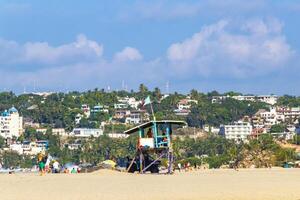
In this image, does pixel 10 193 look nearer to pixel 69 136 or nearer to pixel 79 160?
pixel 79 160

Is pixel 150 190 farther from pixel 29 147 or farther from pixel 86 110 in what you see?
pixel 86 110

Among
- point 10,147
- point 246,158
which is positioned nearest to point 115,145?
Answer: point 10,147

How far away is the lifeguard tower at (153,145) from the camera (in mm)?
37250

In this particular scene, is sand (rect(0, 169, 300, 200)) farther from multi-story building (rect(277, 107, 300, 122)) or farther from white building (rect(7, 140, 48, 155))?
multi-story building (rect(277, 107, 300, 122))

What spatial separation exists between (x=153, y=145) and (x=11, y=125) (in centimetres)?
14629

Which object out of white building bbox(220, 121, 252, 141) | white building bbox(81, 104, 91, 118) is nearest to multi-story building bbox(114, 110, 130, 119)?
white building bbox(81, 104, 91, 118)

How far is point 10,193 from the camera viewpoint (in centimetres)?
2297

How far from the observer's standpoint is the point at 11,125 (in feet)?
594

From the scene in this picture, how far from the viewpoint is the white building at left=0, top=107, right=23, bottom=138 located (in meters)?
180

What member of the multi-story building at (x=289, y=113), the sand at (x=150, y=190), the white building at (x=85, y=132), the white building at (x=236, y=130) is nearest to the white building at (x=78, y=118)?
the white building at (x=85, y=132)

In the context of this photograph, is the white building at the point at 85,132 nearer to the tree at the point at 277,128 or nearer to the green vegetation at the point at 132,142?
the green vegetation at the point at 132,142

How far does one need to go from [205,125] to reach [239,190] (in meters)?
158

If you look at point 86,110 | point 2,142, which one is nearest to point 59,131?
point 2,142

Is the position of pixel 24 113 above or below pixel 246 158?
above
